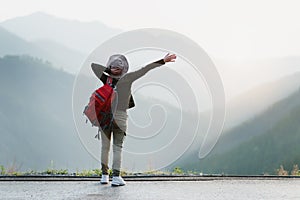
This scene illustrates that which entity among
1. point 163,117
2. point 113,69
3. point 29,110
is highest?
point 29,110

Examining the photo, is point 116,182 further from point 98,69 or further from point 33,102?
point 33,102

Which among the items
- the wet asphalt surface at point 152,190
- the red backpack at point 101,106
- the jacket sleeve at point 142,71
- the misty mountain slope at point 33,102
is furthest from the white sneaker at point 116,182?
the misty mountain slope at point 33,102

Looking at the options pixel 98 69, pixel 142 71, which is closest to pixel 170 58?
pixel 142 71

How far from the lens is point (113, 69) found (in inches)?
274

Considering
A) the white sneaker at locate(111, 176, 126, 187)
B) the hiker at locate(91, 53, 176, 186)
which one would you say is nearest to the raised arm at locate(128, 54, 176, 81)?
the hiker at locate(91, 53, 176, 186)

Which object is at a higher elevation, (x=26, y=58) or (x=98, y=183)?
(x=26, y=58)

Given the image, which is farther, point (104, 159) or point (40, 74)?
point (40, 74)

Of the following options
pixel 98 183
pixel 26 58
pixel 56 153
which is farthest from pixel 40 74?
pixel 98 183

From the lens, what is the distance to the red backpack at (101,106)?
6.84 meters

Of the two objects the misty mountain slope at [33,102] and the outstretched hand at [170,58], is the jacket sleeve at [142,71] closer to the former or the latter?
the outstretched hand at [170,58]

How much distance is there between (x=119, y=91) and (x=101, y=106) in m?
0.34

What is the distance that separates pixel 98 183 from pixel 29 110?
255ft

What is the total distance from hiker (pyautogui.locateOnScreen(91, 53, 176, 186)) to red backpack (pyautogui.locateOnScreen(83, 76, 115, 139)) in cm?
9

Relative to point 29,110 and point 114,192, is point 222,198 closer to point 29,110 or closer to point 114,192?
point 114,192
